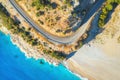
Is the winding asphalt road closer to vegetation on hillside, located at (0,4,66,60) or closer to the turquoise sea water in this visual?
vegetation on hillside, located at (0,4,66,60)

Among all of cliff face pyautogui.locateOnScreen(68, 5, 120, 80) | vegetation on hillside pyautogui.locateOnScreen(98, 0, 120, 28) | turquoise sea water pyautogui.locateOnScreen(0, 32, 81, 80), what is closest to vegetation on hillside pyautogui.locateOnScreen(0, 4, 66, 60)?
turquoise sea water pyautogui.locateOnScreen(0, 32, 81, 80)

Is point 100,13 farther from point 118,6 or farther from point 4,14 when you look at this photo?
point 4,14

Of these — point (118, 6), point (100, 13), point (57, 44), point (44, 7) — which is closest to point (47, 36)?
point (57, 44)

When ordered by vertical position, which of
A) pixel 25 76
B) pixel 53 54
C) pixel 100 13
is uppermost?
pixel 100 13

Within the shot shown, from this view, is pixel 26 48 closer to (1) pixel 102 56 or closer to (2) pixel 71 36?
(2) pixel 71 36

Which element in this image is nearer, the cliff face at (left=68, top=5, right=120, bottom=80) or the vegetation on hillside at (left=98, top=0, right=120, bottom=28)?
the vegetation on hillside at (left=98, top=0, right=120, bottom=28)

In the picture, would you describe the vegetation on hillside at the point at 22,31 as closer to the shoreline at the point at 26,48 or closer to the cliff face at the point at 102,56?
the shoreline at the point at 26,48
